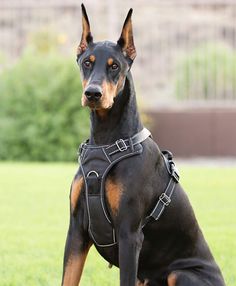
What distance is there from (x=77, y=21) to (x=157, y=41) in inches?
66.1

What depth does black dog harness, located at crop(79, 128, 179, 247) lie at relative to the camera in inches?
161

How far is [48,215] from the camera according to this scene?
26.4 feet

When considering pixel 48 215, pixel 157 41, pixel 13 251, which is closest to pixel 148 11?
pixel 157 41

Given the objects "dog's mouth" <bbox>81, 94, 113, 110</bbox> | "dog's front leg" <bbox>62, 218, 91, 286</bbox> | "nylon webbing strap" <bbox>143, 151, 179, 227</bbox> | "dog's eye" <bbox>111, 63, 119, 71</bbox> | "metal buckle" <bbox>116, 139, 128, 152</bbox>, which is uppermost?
"dog's eye" <bbox>111, 63, 119, 71</bbox>

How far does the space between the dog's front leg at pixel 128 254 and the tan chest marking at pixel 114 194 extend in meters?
0.10

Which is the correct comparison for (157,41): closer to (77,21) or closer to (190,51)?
(190,51)

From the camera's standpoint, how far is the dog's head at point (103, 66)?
13.0ft

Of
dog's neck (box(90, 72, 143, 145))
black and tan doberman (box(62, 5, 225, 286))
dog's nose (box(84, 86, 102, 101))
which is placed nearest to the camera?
dog's nose (box(84, 86, 102, 101))

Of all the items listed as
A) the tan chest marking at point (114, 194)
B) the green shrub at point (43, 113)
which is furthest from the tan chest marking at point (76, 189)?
the green shrub at point (43, 113)

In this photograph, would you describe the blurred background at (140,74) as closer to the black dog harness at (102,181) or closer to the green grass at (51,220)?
the green grass at (51,220)

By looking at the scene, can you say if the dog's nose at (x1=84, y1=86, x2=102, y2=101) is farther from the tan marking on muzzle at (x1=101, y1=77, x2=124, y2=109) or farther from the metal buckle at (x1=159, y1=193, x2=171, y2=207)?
the metal buckle at (x1=159, y1=193, x2=171, y2=207)

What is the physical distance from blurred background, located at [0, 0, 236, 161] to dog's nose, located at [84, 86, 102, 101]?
1066 cm

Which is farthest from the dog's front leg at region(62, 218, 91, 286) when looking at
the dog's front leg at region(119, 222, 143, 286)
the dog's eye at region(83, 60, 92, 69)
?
the dog's eye at region(83, 60, 92, 69)

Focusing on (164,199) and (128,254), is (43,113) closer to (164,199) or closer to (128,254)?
(164,199)
